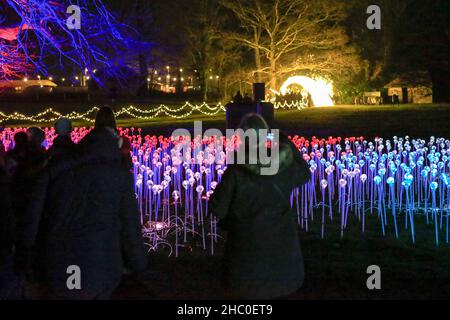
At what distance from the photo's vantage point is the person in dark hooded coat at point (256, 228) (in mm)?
4246

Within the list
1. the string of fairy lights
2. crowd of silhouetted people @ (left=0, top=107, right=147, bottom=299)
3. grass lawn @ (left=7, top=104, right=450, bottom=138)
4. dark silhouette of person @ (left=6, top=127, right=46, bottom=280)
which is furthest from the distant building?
crowd of silhouetted people @ (left=0, top=107, right=147, bottom=299)

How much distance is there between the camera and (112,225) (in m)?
4.18

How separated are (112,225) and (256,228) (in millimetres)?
922

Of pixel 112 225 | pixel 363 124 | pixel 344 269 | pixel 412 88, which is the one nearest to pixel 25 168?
pixel 112 225

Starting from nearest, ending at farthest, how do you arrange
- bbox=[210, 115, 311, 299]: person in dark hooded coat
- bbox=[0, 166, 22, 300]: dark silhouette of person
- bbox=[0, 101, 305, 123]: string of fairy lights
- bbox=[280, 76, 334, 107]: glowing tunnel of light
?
bbox=[210, 115, 311, 299]: person in dark hooded coat < bbox=[0, 166, 22, 300]: dark silhouette of person < bbox=[0, 101, 305, 123]: string of fairy lights < bbox=[280, 76, 334, 107]: glowing tunnel of light

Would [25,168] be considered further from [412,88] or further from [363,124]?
[412,88]

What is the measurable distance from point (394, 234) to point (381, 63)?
4656cm

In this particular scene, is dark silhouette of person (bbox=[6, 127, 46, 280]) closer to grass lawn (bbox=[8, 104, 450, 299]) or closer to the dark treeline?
grass lawn (bbox=[8, 104, 450, 299])

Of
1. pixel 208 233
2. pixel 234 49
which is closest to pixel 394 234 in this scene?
pixel 208 233

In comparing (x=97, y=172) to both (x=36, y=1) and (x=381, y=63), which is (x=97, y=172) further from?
(x=381, y=63)

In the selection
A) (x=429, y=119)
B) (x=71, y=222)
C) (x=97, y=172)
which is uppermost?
(x=429, y=119)

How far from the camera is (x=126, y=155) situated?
24.0 feet

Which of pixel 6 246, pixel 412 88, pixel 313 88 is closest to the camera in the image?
pixel 6 246

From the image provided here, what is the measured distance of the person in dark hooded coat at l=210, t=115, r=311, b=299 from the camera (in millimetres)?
4246
